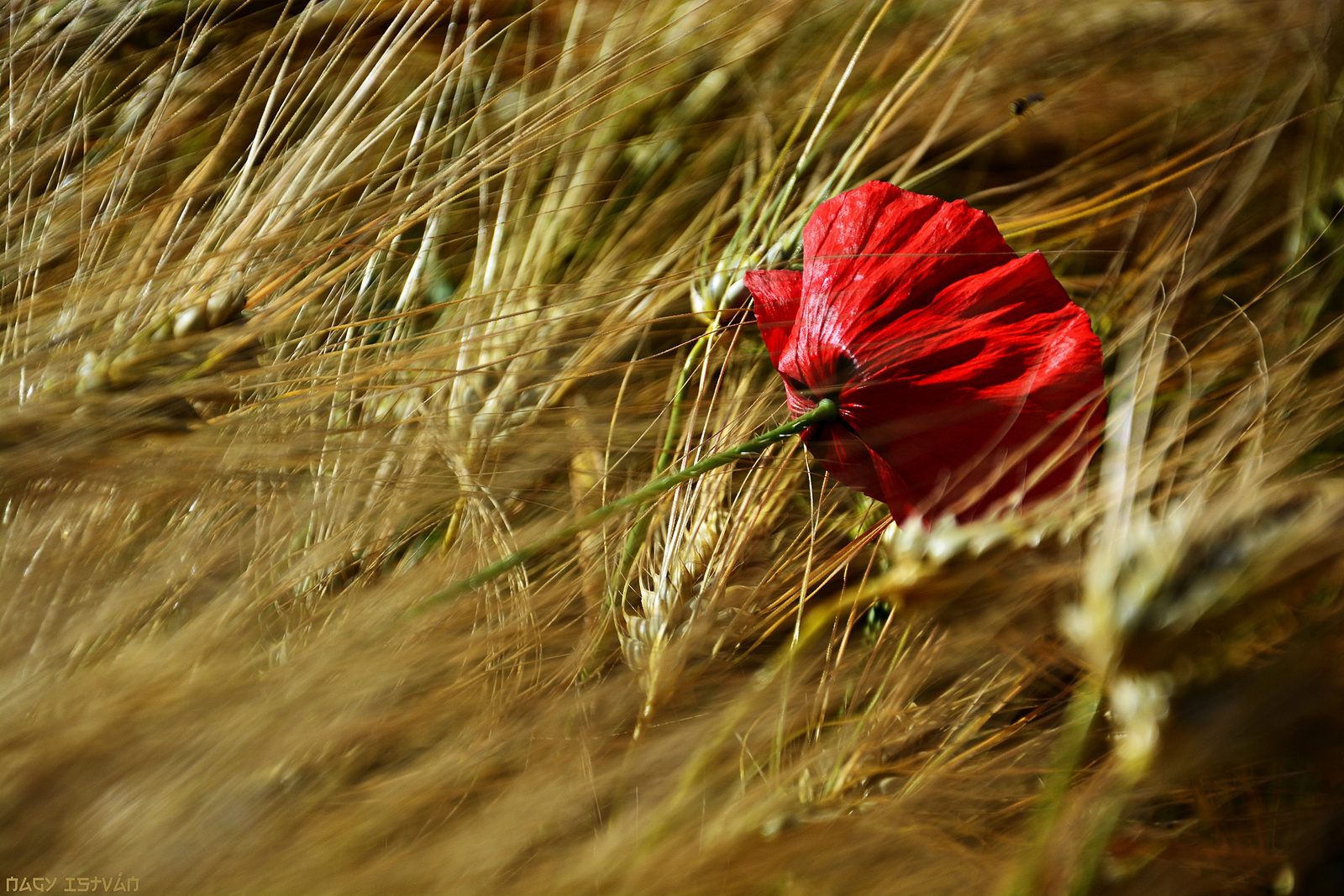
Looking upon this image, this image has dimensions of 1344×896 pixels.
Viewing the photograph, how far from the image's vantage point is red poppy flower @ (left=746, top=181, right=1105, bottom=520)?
39 cm

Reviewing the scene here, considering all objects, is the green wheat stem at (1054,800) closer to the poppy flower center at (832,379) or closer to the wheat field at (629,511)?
the wheat field at (629,511)

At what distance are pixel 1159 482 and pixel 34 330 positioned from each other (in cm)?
57

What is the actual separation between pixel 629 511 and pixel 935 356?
0.58 ft

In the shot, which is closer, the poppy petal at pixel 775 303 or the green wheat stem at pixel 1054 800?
the green wheat stem at pixel 1054 800

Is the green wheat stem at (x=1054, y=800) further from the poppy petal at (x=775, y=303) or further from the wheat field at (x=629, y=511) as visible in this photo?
the poppy petal at (x=775, y=303)

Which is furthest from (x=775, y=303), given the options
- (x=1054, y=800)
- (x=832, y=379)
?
(x=1054, y=800)

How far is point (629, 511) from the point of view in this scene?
493 millimetres

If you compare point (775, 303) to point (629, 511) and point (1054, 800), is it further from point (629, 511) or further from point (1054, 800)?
point (1054, 800)

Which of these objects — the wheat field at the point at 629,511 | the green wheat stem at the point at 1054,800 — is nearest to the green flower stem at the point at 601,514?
the wheat field at the point at 629,511

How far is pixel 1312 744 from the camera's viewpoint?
11.7 inches

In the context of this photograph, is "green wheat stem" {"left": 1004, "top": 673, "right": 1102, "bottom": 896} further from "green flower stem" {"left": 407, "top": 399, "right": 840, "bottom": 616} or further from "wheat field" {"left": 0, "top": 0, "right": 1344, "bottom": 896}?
"green flower stem" {"left": 407, "top": 399, "right": 840, "bottom": 616}

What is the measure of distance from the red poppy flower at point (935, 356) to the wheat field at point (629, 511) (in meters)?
0.03

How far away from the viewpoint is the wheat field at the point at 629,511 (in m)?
0.32

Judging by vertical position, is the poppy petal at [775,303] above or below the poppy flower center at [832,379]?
above
